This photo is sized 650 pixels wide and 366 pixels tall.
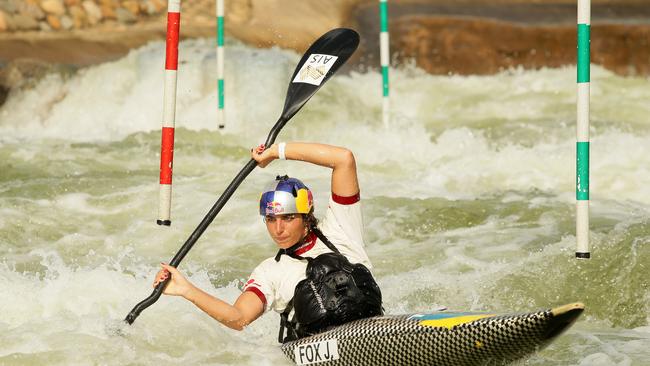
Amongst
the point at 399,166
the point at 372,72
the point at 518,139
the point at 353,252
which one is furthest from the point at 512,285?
the point at 372,72

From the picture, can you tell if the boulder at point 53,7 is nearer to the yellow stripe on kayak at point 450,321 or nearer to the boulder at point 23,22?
the boulder at point 23,22

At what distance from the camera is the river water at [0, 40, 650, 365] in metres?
4.50

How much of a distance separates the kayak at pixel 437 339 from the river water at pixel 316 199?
277 mm

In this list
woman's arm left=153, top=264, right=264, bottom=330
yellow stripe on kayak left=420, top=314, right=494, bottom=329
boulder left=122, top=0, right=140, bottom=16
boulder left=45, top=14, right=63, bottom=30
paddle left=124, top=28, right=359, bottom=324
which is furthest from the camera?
boulder left=122, top=0, right=140, bottom=16

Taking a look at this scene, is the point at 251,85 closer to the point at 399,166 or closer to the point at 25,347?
the point at 399,166

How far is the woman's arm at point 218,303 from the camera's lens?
12.3 feet

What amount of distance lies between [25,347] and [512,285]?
86.0 inches

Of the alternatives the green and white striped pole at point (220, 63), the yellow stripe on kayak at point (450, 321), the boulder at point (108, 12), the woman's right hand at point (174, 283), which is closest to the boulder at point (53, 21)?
the boulder at point (108, 12)

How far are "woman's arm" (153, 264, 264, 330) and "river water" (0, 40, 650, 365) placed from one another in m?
0.26

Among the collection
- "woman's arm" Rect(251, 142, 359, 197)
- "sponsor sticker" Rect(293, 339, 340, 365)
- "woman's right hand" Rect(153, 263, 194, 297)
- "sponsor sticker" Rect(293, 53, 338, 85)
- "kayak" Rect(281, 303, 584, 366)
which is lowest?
"sponsor sticker" Rect(293, 339, 340, 365)

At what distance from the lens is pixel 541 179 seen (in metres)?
7.86

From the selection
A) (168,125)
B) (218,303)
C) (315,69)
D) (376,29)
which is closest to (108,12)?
(376,29)

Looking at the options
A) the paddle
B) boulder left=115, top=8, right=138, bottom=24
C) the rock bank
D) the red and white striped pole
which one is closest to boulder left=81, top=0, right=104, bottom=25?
the rock bank

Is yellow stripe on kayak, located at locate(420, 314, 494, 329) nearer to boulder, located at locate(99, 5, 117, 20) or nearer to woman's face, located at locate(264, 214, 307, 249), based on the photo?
woman's face, located at locate(264, 214, 307, 249)
